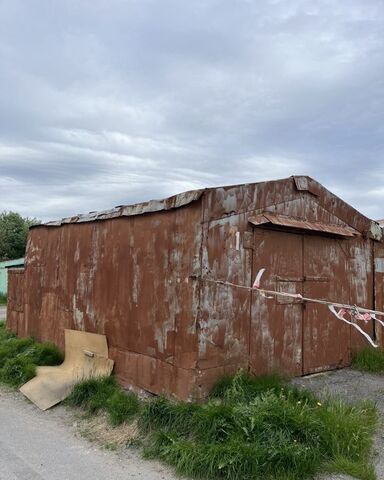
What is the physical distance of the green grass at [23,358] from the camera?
7227 mm

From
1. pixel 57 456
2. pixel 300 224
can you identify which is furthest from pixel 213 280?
pixel 57 456

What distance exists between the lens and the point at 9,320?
34.0ft

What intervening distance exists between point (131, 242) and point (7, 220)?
29.1 meters

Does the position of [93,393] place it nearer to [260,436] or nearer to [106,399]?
[106,399]

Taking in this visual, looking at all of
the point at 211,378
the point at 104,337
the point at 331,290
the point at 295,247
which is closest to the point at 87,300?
the point at 104,337

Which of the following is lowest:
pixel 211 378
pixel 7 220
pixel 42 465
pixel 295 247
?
pixel 42 465

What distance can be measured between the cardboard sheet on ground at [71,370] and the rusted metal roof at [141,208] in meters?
1.89

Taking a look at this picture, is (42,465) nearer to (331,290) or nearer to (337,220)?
(331,290)

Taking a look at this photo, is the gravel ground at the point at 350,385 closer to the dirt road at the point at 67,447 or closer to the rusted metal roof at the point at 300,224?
the dirt road at the point at 67,447

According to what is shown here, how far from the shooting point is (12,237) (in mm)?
32406

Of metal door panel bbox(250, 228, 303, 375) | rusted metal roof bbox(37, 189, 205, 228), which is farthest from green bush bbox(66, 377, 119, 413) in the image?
rusted metal roof bbox(37, 189, 205, 228)

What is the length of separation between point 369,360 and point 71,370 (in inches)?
187

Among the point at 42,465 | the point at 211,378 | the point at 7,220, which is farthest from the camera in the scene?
the point at 7,220

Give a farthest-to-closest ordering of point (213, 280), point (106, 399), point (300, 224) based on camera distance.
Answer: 1. point (300, 224)
2. point (106, 399)
3. point (213, 280)
